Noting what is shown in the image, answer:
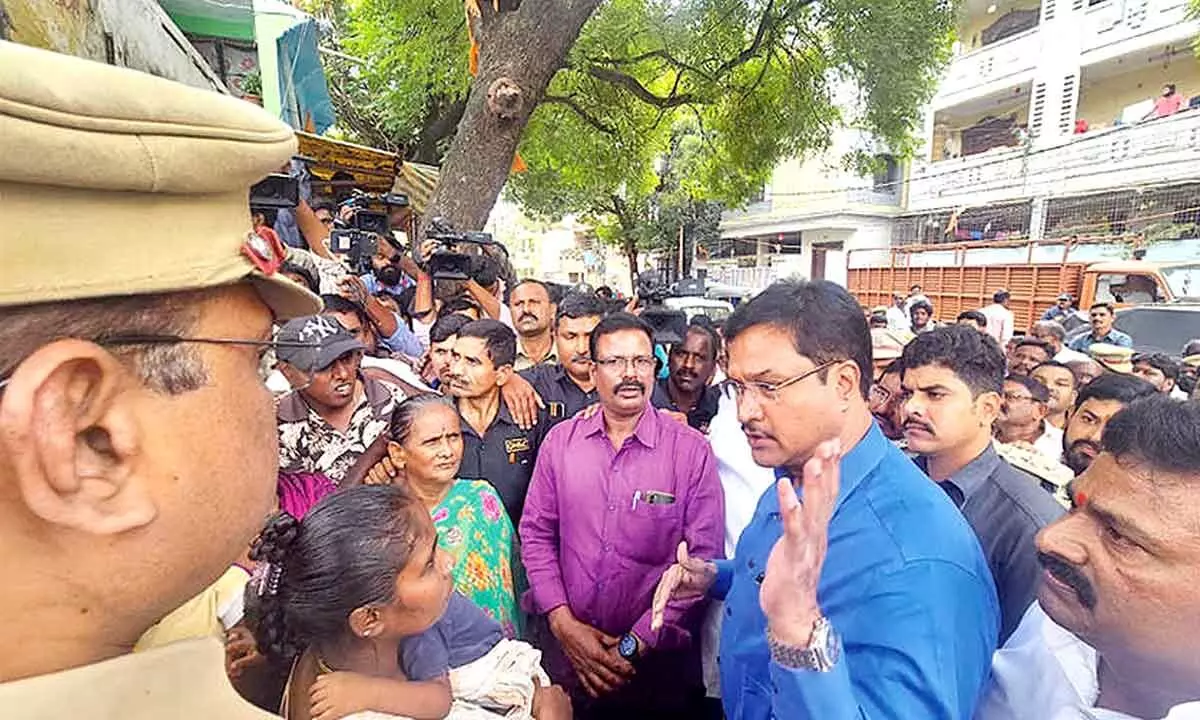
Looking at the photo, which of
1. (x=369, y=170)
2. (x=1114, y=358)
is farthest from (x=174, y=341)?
(x=369, y=170)

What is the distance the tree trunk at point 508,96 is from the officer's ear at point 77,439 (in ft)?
15.6

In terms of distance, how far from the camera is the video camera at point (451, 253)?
13.5 ft

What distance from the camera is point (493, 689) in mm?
1560

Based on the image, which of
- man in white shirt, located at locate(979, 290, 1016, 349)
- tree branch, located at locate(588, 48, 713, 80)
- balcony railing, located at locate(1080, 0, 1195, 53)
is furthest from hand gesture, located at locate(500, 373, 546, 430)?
balcony railing, located at locate(1080, 0, 1195, 53)

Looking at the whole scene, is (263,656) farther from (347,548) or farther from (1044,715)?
(1044,715)

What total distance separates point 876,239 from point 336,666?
25233 mm

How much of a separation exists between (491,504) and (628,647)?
2.33 feet

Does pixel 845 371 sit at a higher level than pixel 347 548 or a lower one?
higher

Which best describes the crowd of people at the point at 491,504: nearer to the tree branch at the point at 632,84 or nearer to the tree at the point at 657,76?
the tree at the point at 657,76

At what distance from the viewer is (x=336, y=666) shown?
142 centimetres

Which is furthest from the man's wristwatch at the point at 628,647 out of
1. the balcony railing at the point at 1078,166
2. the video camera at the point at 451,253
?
the balcony railing at the point at 1078,166

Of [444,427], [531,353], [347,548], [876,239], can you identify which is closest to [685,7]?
[531,353]

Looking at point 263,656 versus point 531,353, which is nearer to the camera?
point 263,656

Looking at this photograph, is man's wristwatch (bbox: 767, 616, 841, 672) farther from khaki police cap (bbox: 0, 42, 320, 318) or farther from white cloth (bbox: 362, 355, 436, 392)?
white cloth (bbox: 362, 355, 436, 392)
